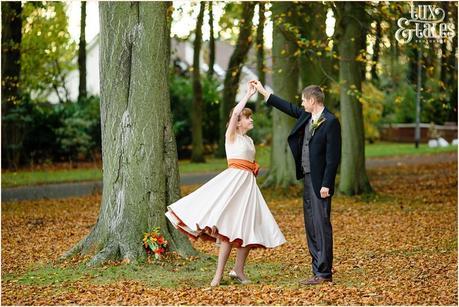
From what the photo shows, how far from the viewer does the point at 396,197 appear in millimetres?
21000

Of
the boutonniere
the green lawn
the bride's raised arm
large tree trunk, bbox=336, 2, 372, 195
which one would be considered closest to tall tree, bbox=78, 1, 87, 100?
the green lawn

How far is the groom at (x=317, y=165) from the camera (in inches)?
368

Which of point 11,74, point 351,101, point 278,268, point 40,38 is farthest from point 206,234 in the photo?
point 40,38

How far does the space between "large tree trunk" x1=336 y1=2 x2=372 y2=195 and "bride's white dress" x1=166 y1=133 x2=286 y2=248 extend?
10689 millimetres

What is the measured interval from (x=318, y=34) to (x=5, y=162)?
1283 centimetres

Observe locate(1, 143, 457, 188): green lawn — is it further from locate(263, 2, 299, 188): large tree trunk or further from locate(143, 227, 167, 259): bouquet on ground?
locate(143, 227, 167, 259): bouquet on ground

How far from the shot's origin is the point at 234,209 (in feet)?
30.9

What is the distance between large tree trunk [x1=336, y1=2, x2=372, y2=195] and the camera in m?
20.1

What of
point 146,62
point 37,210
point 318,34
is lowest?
point 37,210

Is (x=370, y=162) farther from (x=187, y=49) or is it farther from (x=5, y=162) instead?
(x=187, y=49)

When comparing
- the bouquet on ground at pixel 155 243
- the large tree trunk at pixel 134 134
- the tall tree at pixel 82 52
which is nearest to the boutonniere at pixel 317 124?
the large tree trunk at pixel 134 134

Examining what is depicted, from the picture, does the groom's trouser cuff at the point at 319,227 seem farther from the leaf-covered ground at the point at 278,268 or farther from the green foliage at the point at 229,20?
the green foliage at the point at 229,20

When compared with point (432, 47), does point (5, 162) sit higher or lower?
lower

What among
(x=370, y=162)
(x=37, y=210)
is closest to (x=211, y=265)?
(x=37, y=210)
